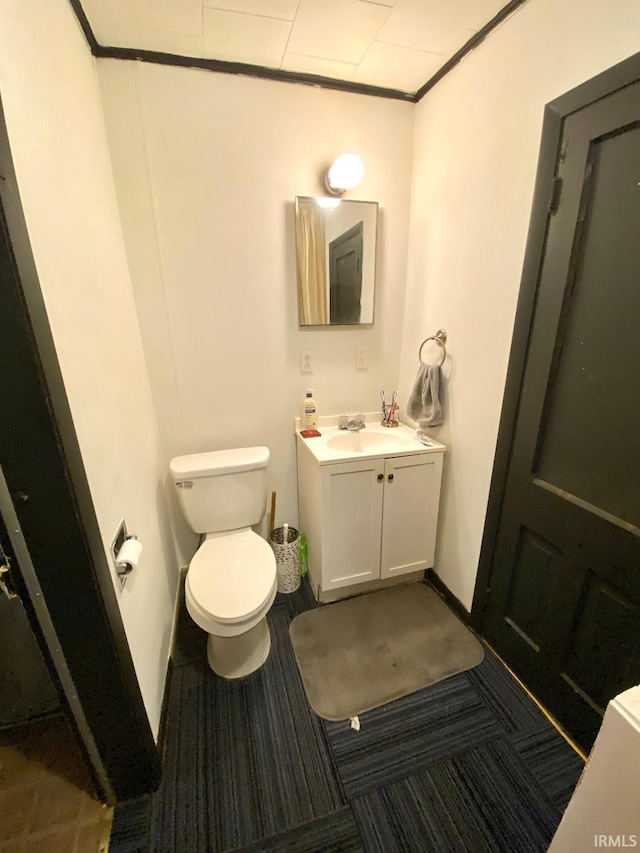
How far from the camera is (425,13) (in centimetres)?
121

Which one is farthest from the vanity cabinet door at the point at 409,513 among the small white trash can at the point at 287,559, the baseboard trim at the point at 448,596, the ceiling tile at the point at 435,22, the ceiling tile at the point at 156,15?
the ceiling tile at the point at 156,15

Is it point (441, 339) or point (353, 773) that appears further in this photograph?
point (441, 339)

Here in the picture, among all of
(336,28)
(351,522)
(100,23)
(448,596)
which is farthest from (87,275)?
(448,596)

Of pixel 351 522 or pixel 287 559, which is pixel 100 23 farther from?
pixel 287 559

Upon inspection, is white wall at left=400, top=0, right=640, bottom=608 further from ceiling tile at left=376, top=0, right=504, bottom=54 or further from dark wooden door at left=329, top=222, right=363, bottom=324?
dark wooden door at left=329, top=222, right=363, bottom=324

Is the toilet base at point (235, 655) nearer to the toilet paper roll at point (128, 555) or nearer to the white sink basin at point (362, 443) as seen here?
the toilet paper roll at point (128, 555)

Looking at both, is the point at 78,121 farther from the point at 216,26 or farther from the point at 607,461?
the point at 607,461

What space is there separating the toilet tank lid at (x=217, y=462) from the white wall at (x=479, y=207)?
0.94 m

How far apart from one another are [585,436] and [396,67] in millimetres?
1681

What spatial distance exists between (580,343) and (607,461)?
367 millimetres

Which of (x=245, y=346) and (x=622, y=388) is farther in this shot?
(x=245, y=346)

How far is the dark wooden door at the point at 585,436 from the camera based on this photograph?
964 millimetres

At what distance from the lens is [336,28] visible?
1.27 meters

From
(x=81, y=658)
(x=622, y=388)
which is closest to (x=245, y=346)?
(x=81, y=658)
